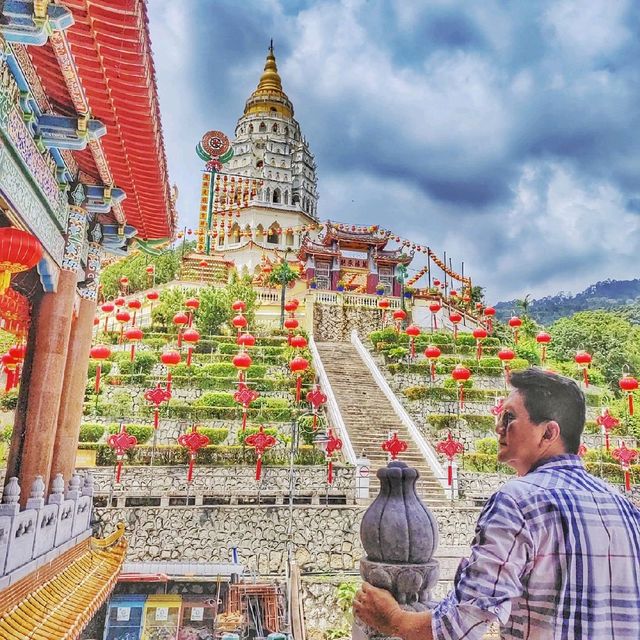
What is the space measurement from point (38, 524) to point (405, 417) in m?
16.2


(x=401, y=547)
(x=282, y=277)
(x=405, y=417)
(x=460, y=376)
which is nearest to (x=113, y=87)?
(x=401, y=547)

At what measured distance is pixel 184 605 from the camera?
33.8 feet

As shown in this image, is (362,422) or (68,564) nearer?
(68,564)

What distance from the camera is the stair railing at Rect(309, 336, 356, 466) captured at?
16.9 m

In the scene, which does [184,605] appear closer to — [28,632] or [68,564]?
[68,564]

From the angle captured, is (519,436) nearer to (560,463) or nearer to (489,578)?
(560,463)

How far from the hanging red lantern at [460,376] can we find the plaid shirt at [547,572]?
691 inches

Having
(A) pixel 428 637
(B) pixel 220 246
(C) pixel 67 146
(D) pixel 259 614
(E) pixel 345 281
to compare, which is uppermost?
(B) pixel 220 246

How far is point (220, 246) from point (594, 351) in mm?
29019

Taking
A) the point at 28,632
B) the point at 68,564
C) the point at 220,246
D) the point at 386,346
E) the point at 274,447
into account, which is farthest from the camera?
the point at 220,246

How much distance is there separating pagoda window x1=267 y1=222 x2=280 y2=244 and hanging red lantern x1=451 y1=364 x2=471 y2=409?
91.6 feet

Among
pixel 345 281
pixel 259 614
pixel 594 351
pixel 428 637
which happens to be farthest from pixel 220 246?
pixel 428 637

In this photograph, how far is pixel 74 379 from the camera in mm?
7160

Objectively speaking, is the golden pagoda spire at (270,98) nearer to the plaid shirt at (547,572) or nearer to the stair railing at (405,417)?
the stair railing at (405,417)
